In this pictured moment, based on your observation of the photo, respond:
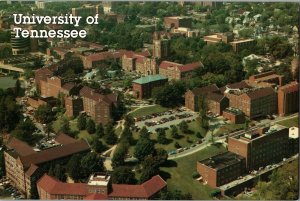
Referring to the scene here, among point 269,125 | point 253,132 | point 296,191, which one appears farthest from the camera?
point 269,125

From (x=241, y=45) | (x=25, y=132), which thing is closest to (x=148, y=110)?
(x=25, y=132)

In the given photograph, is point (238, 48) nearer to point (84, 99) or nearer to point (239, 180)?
point (84, 99)

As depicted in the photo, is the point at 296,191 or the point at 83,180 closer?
Result: the point at 296,191

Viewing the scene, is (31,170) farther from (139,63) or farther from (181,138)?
(139,63)

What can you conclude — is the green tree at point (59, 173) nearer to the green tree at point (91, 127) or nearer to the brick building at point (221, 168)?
the green tree at point (91, 127)

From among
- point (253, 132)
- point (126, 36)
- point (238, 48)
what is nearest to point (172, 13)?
point (126, 36)

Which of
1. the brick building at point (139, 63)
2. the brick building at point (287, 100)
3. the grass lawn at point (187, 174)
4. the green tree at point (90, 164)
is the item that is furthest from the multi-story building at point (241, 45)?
the green tree at point (90, 164)
